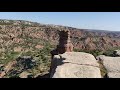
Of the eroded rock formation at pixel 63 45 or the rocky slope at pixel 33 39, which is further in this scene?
the rocky slope at pixel 33 39

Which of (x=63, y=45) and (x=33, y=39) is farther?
(x=33, y=39)

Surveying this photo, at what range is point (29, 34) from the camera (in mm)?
88062

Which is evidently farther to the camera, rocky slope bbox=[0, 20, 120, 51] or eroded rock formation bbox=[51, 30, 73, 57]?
rocky slope bbox=[0, 20, 120, 51]
